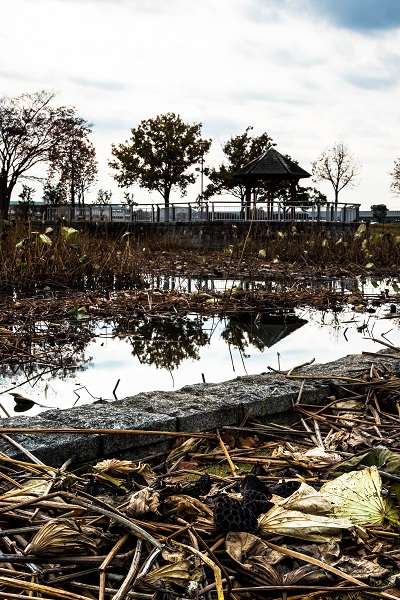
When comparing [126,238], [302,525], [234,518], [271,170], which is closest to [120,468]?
[234,518]

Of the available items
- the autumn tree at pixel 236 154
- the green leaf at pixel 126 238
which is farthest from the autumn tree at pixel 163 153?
the green leaf at pixel 126 238

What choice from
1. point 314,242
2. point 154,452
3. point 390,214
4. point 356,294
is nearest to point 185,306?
point 356,294

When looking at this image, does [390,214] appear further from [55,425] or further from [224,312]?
[55,425]

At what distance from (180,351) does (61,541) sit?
3842mm

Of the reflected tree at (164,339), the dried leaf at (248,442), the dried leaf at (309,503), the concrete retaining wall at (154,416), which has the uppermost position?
the dried leaf at (309,503)

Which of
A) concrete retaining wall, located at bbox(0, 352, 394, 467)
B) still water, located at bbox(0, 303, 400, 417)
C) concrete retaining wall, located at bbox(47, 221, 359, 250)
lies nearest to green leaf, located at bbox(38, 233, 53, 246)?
still water, located at bbox(0, 303, 400, 417)

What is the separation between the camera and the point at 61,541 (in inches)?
66.1

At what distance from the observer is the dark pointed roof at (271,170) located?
120ft

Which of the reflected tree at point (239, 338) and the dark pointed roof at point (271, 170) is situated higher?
the dark pointed roof at point (271, 170)

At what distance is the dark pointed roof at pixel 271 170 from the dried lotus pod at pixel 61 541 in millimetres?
35651

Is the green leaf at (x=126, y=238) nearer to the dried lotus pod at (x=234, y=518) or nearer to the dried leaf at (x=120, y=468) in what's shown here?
the dried leaf at (x=120, y=468)

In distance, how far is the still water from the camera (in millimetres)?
4211

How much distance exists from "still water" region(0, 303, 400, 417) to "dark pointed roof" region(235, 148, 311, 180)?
2915cm

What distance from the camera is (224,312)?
801cm
